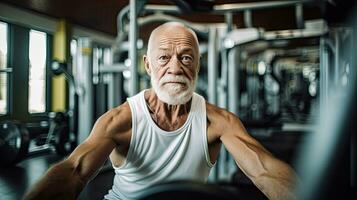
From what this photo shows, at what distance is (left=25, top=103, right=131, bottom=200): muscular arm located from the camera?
583mm

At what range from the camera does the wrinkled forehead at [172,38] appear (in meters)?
0.74

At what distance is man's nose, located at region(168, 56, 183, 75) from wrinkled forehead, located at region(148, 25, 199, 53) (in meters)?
0.03

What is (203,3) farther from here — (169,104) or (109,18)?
(109,18)

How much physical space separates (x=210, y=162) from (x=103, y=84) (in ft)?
7.46

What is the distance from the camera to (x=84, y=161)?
2.31 feet

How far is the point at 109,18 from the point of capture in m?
3.17

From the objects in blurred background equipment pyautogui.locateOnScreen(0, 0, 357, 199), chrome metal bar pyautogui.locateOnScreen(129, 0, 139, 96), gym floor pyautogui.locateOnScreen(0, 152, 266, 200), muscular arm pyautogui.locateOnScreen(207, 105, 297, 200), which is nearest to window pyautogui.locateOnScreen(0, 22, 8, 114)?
blurred background equipment pyautogui.locateOnScreen(0, 0, 357, 199)

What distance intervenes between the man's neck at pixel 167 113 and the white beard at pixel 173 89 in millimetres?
42

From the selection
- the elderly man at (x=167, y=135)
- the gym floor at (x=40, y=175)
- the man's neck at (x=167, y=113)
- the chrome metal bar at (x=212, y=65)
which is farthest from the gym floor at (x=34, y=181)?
the chrome metal bar at (x=212, y=65)

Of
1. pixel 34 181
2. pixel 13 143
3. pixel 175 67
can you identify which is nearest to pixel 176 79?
pixel 175 67

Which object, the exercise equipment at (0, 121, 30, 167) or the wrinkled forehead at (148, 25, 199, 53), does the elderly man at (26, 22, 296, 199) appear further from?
the exercise equipment at (0, 121, 30, 167)

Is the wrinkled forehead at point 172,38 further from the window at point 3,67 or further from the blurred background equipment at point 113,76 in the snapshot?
the window at point 3,67

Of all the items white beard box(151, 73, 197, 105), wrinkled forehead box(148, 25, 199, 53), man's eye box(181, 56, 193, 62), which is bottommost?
white beard box(151, 73, 197, 105)

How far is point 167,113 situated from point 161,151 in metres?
0.09
